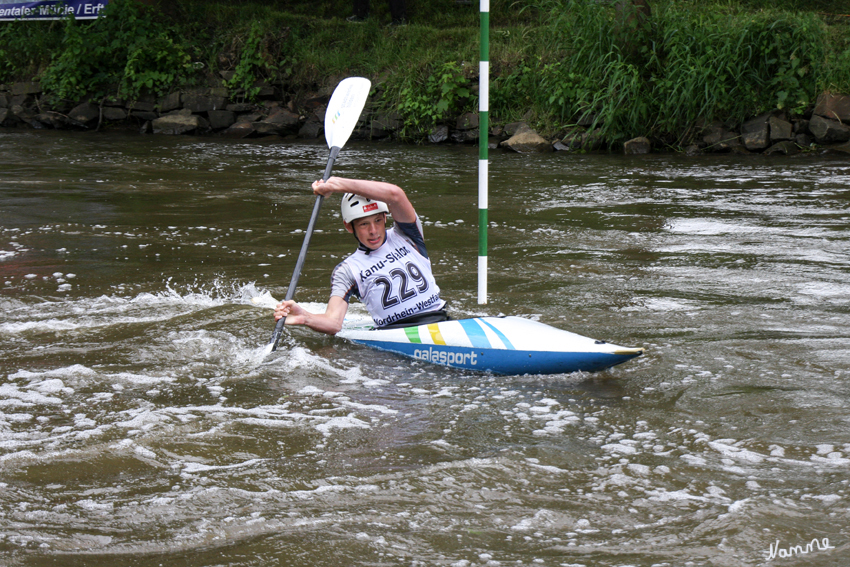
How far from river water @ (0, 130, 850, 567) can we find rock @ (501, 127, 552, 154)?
191 inches

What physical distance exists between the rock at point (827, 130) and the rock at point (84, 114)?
11582mm

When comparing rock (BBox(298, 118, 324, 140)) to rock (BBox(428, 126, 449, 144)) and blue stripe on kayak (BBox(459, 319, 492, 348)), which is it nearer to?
rock (BBox(428, 126, 449, 144))

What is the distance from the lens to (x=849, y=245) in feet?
18.5

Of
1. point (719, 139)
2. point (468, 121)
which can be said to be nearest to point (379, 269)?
→ point (719, 139)

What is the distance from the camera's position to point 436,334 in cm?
375

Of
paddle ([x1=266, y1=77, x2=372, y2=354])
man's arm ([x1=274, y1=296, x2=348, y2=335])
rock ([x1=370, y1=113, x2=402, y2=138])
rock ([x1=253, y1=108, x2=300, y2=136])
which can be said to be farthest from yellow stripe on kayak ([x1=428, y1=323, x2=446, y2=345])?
rock ([x1=253, y1=108, x2=300, y2=136])

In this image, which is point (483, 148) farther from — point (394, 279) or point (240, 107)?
point (240, 107)

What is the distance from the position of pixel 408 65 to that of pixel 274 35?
3.03 metres

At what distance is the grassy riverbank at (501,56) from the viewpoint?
1066cm

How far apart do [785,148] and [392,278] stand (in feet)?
27.0

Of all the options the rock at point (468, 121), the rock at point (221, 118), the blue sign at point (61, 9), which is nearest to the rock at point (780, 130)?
the rock at point (468, 121)

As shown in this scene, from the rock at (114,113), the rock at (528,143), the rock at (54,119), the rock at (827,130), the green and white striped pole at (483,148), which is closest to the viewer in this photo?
the green and white striped pole at (483,148)

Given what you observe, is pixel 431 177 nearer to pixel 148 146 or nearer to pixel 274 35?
pixel 148 146

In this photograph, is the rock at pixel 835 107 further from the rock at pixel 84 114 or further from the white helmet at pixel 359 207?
the rock at pixel 84 114
